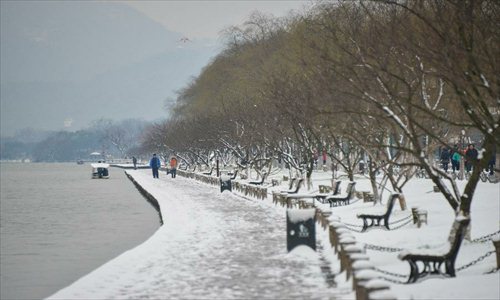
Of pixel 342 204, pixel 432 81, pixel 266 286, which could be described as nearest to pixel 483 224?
pixel 266 286

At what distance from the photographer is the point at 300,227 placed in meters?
18.3

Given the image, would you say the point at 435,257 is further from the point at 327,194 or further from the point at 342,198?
the point at 327,194

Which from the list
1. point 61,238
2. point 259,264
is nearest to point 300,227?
point 259,264

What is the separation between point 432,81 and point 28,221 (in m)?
17.6

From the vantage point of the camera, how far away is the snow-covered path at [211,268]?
13.8 meters

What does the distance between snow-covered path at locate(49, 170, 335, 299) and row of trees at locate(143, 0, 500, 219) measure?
10.5 ft

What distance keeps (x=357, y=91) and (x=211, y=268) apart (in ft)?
34.6

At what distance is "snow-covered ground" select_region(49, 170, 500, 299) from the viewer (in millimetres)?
13727

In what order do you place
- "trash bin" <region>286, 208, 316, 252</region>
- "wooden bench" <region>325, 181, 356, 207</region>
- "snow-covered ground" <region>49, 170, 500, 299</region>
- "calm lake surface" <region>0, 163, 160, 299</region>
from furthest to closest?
"wooden bench" <region>325, 181, 356, 207</region>
"calm lake surface" <region>0, 163, 160, 299</region>
"trash bin" <region>286, 208, 316, 252</region>
"snow-covered ground" <region>49, 170, 500, 299</region>

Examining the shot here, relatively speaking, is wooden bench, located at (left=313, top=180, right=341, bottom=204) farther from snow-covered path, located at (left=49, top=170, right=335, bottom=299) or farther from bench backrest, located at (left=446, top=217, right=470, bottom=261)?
bench backrest, located at (left=446, top=217, right=470, bottom=261)

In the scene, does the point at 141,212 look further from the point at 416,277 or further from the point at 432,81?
the point at 416,277

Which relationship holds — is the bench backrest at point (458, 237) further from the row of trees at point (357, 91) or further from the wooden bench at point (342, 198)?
the wooden bench at point (342, 198)

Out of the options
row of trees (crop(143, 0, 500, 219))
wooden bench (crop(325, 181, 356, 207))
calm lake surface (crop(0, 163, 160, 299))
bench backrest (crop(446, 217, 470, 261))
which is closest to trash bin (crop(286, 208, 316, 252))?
row of trees (crop(143, 0, 500, 219))

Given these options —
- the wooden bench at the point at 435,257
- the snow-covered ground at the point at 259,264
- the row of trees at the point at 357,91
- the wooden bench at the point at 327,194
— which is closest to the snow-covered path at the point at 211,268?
the snow-covered ground at the point at 259,264
